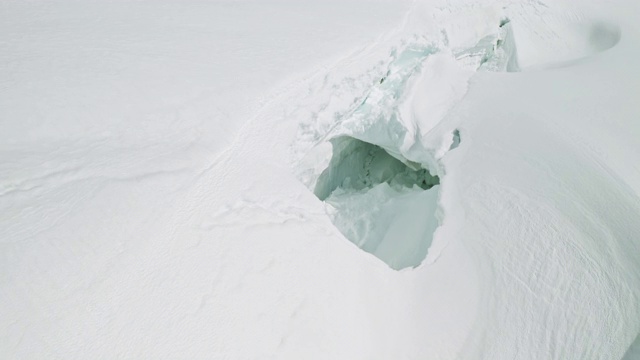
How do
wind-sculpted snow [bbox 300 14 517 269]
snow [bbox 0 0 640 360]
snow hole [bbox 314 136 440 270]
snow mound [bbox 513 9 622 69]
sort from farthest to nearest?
1. snow mound [bbox 513 9 622 69]
2. wind-sculpted snow [bbox 300 14 517 269]
3. snow hole [bbox 314 136 440 270]
4. snow [bbox 0 0 640 360]

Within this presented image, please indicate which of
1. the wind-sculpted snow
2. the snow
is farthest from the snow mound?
the wind-sculpted snow

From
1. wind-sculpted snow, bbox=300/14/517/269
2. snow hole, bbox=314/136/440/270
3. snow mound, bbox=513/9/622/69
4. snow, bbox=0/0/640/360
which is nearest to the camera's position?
snow, bbox=0/0/640/360

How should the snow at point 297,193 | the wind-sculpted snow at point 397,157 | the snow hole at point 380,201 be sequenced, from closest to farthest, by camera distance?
the snow at point 297,193 < the snow hole at point 380,201 < the wind-sculpted snow at point 397,157

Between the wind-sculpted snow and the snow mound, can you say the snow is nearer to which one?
the wind-sculpted snow

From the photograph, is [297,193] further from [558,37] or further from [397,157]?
[558,37]

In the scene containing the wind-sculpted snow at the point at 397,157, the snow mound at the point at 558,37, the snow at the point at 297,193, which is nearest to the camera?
the snow at the point at 297,193

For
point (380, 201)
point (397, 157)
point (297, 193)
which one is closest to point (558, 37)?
point (397, 157)

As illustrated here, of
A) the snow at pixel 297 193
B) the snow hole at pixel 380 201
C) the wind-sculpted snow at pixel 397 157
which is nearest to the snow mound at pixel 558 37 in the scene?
the snow at pixel 297 193

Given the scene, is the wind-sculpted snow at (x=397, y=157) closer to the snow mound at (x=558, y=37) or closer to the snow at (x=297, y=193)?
the snow at (x=297, y=193)

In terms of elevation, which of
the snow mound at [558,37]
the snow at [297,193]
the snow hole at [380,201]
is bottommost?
the snow hole at [380,201]
